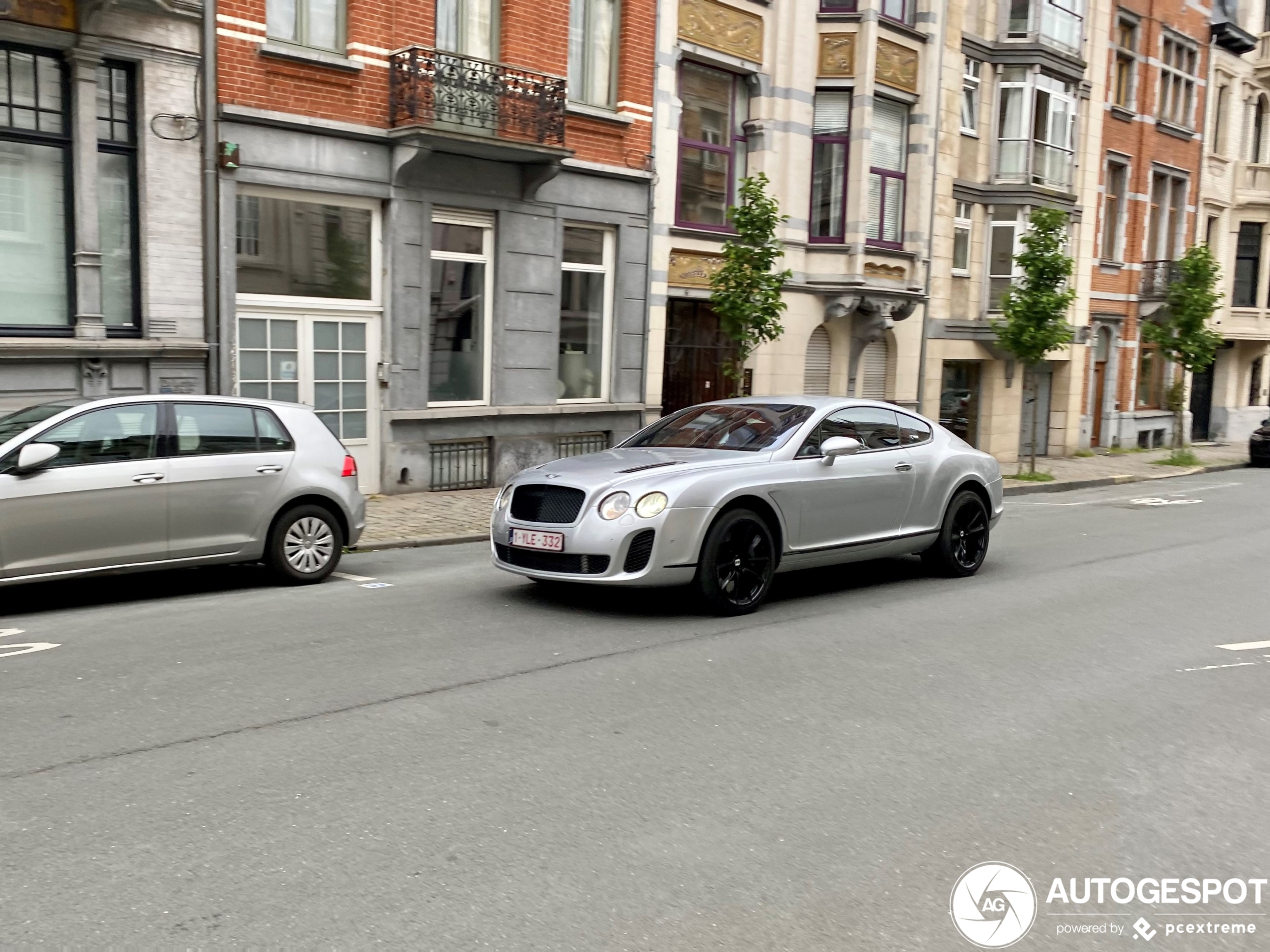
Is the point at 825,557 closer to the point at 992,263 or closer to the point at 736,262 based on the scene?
the point at 736,262

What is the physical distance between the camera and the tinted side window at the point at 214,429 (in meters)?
9.24

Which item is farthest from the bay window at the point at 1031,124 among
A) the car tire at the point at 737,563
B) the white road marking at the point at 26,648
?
the white road marking at the point at 26,648

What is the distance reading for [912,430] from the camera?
10.6 m

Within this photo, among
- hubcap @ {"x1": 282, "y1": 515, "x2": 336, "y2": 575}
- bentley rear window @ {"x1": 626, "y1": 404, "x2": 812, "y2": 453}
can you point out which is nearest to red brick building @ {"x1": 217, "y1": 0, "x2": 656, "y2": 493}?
hubcap @ {"x1": 282, "y1": 515, "x2": 336, "y2": 575}

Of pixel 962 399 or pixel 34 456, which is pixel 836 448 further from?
pixel 962 399

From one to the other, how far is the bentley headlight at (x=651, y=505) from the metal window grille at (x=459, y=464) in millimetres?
8685

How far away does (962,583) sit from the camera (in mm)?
10570

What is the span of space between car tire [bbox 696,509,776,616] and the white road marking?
13.6 feet

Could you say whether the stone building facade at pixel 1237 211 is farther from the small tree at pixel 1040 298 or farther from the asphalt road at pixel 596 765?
the asphalt road at pixel 596 765

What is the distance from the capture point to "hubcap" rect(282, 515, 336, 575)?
9.81 meters

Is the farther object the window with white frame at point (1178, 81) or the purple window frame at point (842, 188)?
the window with white frame at point (1178, 81)

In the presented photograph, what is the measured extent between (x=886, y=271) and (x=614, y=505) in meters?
15.8

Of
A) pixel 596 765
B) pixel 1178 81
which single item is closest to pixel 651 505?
pixel 596 765

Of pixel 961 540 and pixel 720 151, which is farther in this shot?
pixel 720 151
